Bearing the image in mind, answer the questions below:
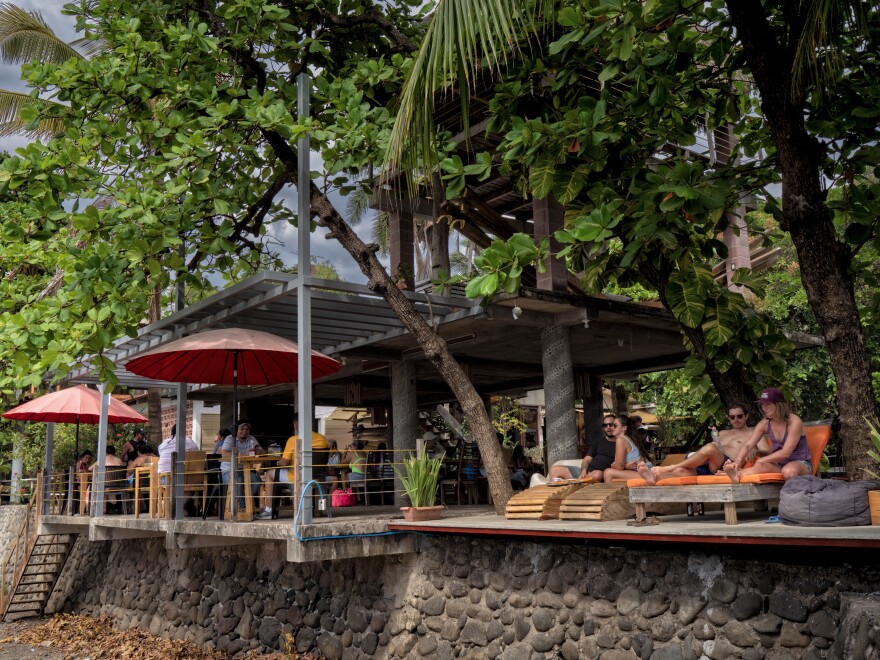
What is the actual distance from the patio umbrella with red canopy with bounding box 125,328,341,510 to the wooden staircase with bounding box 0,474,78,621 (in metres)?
7.91

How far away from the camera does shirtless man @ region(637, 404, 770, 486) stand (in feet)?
24.3

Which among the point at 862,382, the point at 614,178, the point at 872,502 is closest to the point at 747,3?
the point at 614,178

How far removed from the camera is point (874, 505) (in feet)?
18.5

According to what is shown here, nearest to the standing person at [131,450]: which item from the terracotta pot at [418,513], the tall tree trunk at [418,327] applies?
the tall tree trunk at [418,327]

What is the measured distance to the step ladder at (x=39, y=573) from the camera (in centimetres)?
1616

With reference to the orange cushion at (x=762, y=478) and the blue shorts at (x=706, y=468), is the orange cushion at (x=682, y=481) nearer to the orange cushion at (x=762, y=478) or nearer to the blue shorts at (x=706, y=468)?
the orange cushion at (x=762, y=478)

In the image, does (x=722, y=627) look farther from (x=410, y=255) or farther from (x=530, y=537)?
(x=410, y=255)

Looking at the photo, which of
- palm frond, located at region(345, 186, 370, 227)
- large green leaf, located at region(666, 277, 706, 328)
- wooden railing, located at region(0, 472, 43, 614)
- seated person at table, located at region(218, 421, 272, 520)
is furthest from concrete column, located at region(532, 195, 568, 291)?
palm frond, located at region(345, 186, 370, 227)

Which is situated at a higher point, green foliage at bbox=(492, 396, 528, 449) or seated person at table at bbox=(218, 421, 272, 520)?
green foliage at bbox=(492, 396, 528, 449)

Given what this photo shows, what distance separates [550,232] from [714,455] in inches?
181

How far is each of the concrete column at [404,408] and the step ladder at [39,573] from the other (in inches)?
323

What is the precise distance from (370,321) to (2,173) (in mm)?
4570

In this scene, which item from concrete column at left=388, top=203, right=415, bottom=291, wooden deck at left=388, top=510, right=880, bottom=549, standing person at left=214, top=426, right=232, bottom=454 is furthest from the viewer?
concrete column at left=388, top=203, right=415, bottom=291

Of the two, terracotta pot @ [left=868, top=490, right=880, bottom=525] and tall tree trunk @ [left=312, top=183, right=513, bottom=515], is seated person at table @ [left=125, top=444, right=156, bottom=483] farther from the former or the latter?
terracotta pot @ [left=868, top=490, right=880, bottom=525]
